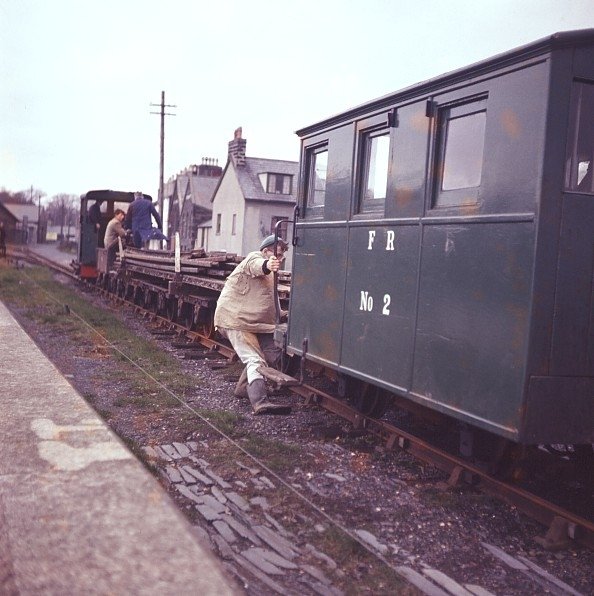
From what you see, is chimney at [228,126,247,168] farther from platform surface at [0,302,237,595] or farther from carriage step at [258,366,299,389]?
platform surface at [0,302,237,595]

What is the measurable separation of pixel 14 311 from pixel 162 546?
14.6 meters

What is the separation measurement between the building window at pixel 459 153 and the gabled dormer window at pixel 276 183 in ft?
123

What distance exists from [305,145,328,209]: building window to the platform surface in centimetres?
314

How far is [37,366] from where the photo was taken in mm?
8867

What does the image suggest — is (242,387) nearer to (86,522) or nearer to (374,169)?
(374,169)

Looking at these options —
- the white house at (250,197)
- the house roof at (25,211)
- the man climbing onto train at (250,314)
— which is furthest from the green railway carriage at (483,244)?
the house roof at (25,211)

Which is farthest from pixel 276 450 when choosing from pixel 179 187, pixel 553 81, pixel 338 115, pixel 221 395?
pixel 179 187

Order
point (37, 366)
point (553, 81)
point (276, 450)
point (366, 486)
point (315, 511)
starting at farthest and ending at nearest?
point (37, 366)
point (276, 450)
point (366, 486)
point (315, 511)
point (553, 81)

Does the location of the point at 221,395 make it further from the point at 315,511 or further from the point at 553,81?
the point at 553,81

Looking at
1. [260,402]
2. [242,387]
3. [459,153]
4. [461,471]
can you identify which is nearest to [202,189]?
[242,387]

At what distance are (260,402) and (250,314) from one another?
107 centimetres

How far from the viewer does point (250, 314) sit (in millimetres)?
8453

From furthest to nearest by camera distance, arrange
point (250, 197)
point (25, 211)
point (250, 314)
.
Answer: point (25, 211) → point (250, 197) → point (250, 314)

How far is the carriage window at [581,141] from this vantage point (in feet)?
15.6
